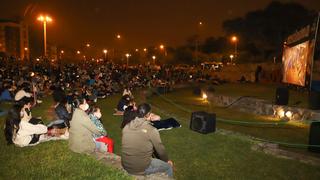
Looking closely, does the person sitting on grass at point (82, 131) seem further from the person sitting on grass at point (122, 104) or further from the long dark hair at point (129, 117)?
the person sitting on grass at point (122, 104)

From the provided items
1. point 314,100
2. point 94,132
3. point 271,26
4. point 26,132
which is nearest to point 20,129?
point 26,132

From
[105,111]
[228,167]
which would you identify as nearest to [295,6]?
[105,111]

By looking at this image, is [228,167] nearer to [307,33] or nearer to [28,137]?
[28,137]

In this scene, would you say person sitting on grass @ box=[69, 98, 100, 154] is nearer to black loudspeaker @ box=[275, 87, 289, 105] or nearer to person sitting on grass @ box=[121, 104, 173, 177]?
person sitting on grass @ box=[121, 104, 173, 177]

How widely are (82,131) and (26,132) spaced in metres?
2.00

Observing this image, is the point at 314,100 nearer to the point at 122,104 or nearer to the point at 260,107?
the point at 260,107

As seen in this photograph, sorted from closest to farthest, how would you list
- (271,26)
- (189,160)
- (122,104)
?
1. (189,160)
2. (122,104)
3. (271,26)

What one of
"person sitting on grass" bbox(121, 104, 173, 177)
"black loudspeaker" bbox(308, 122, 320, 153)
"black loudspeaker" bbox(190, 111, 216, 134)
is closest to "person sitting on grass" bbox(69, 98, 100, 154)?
"person sitting on grass" bbox(121, 104, 173, 177)

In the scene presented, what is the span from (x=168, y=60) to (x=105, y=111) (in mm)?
68563

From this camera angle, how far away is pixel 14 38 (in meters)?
103

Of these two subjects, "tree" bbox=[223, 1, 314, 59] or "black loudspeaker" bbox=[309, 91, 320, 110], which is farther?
"tree" bbox=[223, 1, 314, 59]

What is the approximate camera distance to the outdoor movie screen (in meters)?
19.4

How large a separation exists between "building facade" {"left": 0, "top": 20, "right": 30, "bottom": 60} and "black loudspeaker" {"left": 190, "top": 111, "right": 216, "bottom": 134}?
9562cm

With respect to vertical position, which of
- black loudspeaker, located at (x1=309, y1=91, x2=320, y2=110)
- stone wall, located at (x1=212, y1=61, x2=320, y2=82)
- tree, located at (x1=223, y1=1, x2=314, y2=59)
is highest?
tree, located at (x1=223, y1=1, x2=314, y2=59)
